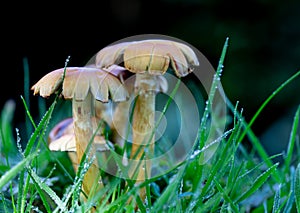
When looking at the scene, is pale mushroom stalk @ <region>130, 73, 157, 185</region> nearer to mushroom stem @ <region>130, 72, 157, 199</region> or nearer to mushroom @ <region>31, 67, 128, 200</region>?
mushroom stem @ <region>130, 72, 157, 199</region>

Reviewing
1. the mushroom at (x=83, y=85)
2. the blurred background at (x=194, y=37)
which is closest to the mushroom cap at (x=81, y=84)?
the mushroom at (x=83, y=85)

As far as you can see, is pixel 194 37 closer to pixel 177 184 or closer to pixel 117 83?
pixel 117 83

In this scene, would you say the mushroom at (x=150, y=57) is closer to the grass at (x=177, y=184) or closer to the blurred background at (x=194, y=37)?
the grass at (x=177, y=184)

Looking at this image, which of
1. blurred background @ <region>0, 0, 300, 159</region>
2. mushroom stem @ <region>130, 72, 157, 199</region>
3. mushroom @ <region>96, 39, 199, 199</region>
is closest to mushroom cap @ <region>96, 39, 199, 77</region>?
mushroom @ <region>96, 39, 199, 199</region>

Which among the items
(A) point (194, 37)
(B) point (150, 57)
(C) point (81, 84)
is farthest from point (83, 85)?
(A) point (194, 37)

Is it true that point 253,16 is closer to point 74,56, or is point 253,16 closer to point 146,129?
point 74,56

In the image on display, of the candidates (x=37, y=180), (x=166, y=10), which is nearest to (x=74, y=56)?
(x=166, y=10)
